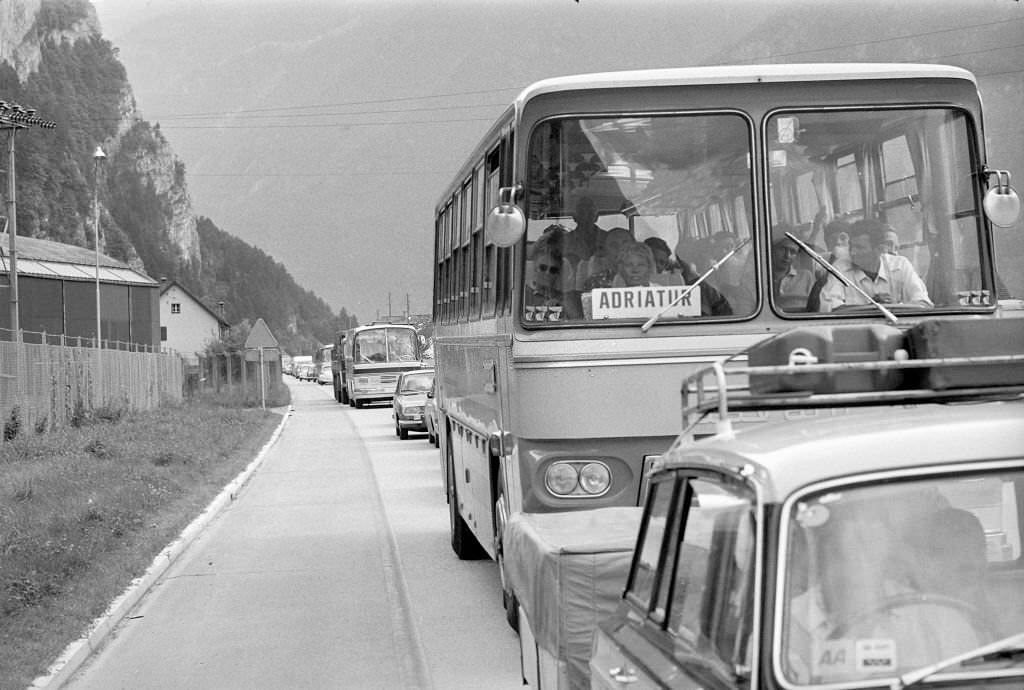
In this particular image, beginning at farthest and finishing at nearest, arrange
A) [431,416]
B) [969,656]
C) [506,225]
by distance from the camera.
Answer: [431,416] < [506,225] < [969,656]

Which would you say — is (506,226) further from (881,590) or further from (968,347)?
(881,590)

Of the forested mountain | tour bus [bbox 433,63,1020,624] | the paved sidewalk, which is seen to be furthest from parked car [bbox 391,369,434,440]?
the forested mountain

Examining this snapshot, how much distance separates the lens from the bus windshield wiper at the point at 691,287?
823cm

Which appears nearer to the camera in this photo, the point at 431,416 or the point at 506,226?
the point at 506,226

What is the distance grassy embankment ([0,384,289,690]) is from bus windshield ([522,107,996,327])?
13.2ft

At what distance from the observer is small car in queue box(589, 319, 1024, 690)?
313cm

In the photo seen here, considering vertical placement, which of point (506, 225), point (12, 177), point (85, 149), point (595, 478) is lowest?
point (595, 478)

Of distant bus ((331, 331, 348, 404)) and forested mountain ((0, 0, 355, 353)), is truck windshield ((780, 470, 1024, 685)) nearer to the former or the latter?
distant bus ((331, 331, 348, 404))

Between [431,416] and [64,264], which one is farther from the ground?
[64,264]

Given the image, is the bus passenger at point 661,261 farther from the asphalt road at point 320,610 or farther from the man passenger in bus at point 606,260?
the asphalt road at point 320,610

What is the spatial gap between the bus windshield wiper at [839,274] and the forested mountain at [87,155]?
9021 centimetres

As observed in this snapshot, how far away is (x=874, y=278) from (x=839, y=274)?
0.23 metres

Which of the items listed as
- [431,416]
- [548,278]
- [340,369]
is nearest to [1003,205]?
[548,278]

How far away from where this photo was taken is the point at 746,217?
27.4ft
